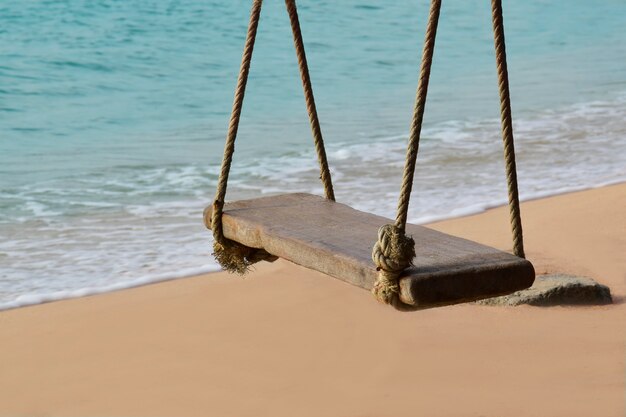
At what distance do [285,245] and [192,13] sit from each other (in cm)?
1118

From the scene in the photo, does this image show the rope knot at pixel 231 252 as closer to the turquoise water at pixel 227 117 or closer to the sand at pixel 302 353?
the sand at pixel 302 353

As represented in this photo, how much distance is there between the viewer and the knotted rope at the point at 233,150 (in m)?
2.65

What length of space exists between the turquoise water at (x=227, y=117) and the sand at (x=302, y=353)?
36 centimetres

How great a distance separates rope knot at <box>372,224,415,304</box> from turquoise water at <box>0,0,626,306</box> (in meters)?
2.06

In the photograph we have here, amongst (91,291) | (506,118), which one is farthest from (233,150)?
(91,291)

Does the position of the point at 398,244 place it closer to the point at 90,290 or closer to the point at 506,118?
the point at 506,118

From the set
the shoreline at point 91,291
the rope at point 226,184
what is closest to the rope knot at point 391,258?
the rope at point 226,184

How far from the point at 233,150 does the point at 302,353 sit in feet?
2.86

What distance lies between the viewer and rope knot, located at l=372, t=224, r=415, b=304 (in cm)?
206

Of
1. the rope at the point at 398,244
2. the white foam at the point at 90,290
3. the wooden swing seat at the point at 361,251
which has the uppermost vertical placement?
the rope at the point at 398,244

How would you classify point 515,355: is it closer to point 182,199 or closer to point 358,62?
point 182,199

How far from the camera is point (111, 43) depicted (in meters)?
11.4

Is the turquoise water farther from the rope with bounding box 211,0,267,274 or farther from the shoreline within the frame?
the rope with bounding box 211,0,267,274

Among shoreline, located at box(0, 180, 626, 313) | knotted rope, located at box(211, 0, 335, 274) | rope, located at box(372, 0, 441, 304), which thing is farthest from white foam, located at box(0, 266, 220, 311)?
rope, located at box(372, 0, 441, 304)
